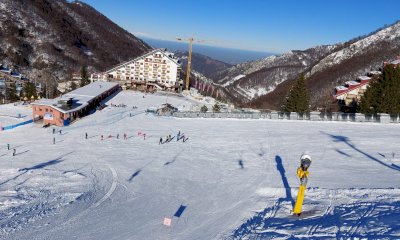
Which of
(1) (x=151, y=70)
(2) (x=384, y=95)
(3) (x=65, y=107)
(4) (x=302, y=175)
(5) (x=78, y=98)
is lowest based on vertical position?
(4) (x=302, y=175)

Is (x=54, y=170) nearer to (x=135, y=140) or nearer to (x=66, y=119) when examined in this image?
(x=135, y=140)

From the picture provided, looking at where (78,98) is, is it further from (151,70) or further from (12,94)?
(151,70)

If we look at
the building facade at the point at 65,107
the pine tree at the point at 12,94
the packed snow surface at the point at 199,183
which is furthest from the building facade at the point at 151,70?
the packed snow surface at the point at 199,183

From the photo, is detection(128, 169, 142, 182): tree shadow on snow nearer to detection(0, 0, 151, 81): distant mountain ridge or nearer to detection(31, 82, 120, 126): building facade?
detection(31, 82, 120, 126): building facade

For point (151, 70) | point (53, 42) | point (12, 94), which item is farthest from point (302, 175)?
point (53, 42)

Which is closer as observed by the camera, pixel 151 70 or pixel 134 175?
pixel 134 175

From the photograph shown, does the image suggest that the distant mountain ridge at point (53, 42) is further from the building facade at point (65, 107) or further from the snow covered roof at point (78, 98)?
the building facade at point (65, 107)

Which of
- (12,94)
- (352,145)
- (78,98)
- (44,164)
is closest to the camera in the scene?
(44,164)

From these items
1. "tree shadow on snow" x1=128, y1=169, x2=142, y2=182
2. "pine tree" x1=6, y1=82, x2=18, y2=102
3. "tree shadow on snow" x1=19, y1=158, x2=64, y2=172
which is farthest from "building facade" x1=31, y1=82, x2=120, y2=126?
"tree shadow on snow" x1=128, y1=169, x2=142, y2=182
